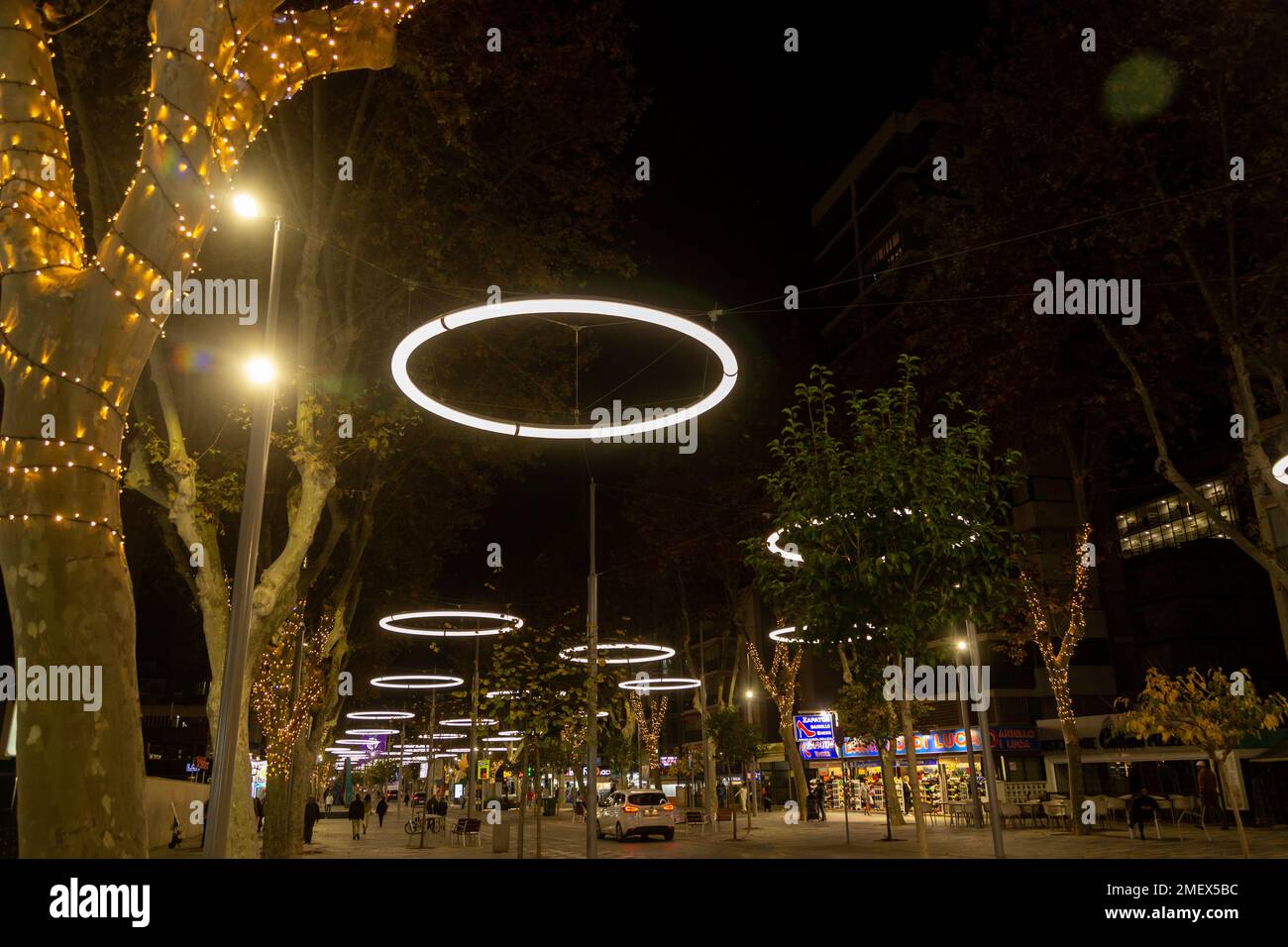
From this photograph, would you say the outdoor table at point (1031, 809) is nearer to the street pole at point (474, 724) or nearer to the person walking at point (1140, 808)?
the person walking at point (1140, 808)

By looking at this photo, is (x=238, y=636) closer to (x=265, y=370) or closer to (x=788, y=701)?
(x=265, y=370)

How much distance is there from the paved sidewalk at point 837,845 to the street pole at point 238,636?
1292 centimetres

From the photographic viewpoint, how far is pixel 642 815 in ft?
120

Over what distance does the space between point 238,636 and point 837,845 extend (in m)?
24.6

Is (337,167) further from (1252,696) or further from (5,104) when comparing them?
(1252,696)

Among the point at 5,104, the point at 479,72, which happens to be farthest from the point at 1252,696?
the point at 5,104

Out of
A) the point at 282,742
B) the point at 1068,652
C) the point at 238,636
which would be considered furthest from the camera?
the point at 1068,652

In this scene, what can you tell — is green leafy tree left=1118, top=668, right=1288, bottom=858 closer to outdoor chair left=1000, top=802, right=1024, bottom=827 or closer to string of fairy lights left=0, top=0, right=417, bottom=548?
outdoor chair left=1000, top=802, right=1024, bottom=827

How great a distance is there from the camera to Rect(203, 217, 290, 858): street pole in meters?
9.88

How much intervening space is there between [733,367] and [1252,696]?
13.2 m

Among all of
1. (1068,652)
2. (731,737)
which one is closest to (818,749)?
(731,737)

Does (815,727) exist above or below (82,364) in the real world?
below
